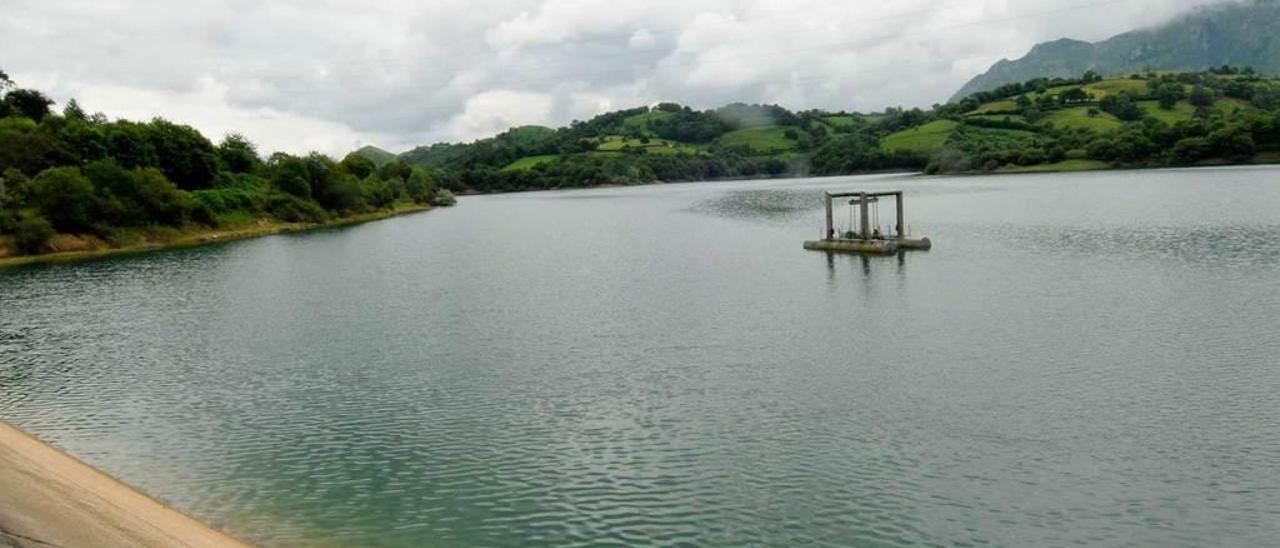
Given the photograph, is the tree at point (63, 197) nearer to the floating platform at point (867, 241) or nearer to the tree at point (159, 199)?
the tree at point (159, 199)

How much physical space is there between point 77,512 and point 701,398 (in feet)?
54.2

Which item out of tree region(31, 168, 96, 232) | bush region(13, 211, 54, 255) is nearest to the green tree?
tree region(31, 168, 96, 232)

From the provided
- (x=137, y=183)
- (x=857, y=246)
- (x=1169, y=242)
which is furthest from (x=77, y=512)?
(x=137, y=183)

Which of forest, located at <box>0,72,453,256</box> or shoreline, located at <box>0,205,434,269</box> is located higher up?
forest, located at <box>0,72,453,256</box>

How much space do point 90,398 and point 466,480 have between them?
16906mm

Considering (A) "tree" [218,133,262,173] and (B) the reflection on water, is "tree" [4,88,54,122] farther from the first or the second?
(B) the reflection on water

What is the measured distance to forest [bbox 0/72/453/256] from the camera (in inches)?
3391

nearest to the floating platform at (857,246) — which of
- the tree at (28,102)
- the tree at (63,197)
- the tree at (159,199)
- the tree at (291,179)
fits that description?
the tree at (63,197)

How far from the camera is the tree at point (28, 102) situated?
129 meters

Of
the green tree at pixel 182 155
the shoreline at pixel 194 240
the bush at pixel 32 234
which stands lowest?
the shoreline at pixel 194 240

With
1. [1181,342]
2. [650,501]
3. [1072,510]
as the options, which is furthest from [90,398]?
[1181,342]

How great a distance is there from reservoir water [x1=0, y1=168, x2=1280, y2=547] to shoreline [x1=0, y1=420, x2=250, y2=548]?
902 mm

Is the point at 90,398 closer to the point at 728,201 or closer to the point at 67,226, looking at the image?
the point at 67,226

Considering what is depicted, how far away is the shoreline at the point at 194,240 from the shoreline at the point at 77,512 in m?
70.2
